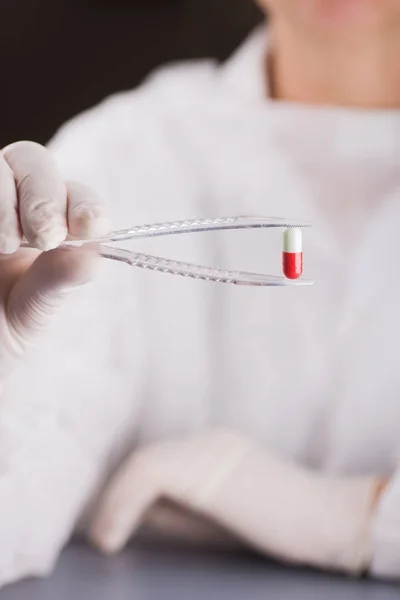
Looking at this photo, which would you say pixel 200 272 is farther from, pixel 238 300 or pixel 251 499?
pixel 238 300

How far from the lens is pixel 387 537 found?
57 cm

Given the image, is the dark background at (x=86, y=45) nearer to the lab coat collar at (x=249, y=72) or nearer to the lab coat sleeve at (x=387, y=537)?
the lab coat collar at (x=249, y=72)

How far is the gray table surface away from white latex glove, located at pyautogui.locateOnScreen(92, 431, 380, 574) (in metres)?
0.01

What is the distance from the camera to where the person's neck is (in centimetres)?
81

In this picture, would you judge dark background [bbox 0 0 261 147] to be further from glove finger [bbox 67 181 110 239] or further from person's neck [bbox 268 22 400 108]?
glove finger [bbox 67 181 110 239]

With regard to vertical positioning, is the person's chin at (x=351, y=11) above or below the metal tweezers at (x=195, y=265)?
above

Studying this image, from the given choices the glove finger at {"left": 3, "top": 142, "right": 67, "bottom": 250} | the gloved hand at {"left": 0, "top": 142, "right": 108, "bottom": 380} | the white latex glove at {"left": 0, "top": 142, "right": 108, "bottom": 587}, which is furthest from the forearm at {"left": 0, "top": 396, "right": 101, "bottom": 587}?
the glove finger at {"left": 3, "top": 142, "right": 67, "bottom": 250}

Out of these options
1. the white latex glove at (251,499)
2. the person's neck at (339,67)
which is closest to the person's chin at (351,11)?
the person's neck at (339,67)

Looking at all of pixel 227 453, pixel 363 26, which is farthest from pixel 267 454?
pixel 363 26

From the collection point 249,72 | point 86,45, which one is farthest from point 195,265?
point 86,45

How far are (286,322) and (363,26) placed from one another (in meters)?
0.28

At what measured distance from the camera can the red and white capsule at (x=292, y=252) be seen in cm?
42

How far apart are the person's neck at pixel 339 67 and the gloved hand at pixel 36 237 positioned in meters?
0.43

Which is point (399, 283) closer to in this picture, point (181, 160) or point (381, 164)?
point (381, 164)
